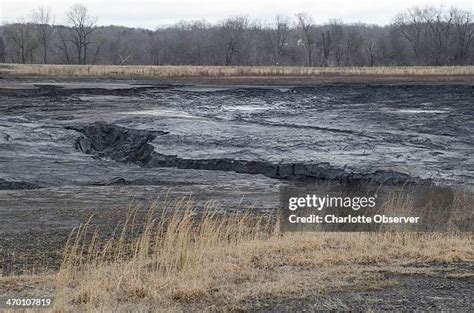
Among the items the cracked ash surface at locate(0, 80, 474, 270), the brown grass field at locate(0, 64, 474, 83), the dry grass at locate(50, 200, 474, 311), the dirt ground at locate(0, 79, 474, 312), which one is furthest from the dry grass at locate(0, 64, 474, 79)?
the dry grass at locate(50, 200, 474, 311)

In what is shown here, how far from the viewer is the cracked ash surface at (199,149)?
50.0 ft

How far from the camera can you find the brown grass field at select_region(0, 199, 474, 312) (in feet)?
22.9

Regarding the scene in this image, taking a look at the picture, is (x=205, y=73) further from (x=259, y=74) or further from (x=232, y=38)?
(x=232, y=38)

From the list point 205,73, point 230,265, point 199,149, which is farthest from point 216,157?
point 205,73

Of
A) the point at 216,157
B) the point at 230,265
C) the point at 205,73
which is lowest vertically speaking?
the point at 216,157

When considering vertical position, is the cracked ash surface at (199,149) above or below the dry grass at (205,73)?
below

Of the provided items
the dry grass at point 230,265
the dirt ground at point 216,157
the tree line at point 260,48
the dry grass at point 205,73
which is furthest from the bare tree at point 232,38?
the dry grass at point 230,265

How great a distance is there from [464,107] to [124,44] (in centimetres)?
8911

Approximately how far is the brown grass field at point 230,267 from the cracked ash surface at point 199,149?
2698 millimetres

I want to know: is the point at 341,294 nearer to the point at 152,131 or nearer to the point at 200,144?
the point at 200,144

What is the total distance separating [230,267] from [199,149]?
13.9 meters

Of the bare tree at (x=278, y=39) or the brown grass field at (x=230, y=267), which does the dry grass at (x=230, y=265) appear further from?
the bare tree at (x=278, y=39)

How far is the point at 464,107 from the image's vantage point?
34312 mm

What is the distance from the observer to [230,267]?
823 cm
